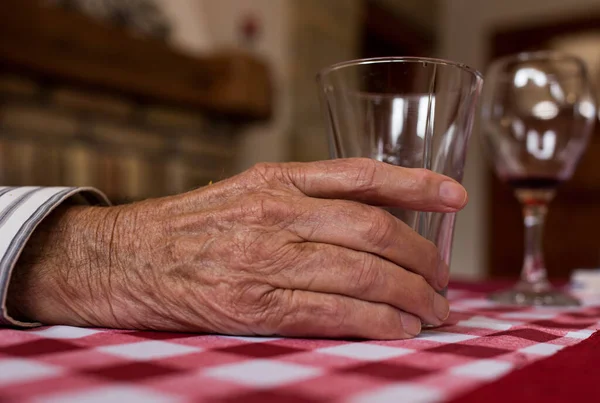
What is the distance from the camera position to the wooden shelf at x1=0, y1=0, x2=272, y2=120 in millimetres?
1574

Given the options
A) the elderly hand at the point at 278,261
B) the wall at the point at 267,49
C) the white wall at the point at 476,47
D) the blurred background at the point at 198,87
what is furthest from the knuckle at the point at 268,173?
the white wall at the point at 476,47

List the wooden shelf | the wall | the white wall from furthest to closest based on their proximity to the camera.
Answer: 1. the white wall
2. the wall
3. the wooden shelf

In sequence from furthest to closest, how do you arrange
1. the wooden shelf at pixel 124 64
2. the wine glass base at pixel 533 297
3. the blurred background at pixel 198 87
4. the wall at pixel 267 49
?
the wall at pixel 267 49, the blurred background at pixel 198 87, the wooden shelf at pixel 124 64, the wine glass base at pixel 533 297

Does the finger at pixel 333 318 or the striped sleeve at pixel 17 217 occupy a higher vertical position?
the striped sleeve at pixel 17 217

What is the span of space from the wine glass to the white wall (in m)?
3.01

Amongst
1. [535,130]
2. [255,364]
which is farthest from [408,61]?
[535,130]

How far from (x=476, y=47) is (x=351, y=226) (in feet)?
12.6

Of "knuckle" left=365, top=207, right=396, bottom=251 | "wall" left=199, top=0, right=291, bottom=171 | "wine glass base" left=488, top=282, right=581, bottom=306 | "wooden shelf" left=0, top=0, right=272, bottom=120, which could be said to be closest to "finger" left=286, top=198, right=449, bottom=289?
"knuckle" left=365, top=207, right=396, bottom=251

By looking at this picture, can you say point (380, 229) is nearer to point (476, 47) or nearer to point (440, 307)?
point (440, 307)

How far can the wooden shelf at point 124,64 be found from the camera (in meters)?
1.57

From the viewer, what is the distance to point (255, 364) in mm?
342

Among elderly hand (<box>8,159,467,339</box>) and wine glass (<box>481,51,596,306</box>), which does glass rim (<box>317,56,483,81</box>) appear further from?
wine glass (<box>481,51,596,306</box>)

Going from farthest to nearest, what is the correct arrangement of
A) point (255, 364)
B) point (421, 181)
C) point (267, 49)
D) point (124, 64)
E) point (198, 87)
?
point (267, 49), point (198, 87), point (124, 64), point (421, 181), point (255, 364)

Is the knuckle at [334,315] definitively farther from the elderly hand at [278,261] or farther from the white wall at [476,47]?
the white wall at [476,47]
